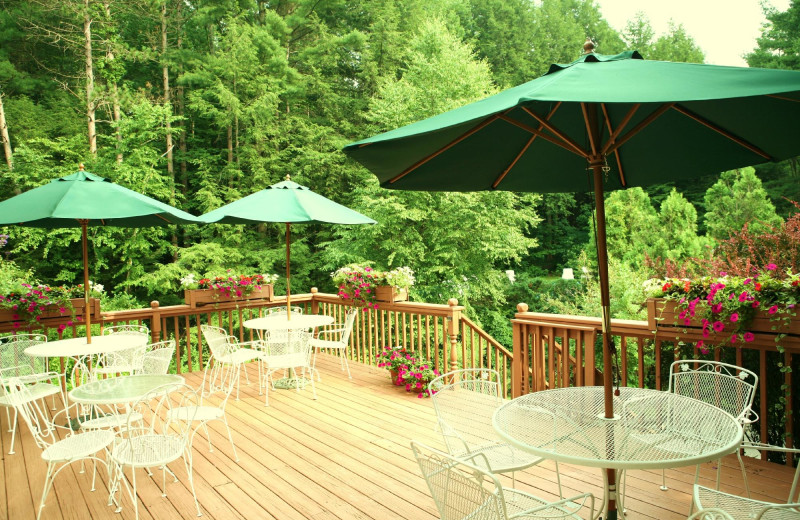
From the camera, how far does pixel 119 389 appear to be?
327 cm

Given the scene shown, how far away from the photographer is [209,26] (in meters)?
13.8

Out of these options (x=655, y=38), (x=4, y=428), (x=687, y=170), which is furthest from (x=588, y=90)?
(x=655, y=38)

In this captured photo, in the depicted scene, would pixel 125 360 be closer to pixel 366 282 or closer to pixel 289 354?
pixel 289 354

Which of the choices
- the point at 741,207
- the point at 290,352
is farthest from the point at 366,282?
the point at 741,207

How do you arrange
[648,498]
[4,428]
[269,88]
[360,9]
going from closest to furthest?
[648,498] → [4,428] → [269,88] → [360,9]

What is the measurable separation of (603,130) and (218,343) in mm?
4080

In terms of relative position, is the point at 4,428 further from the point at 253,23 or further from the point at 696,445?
the point at 253,23

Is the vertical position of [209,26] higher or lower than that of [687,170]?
higher

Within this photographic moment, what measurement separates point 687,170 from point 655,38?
2009 cm

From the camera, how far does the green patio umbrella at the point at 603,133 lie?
1.62 metres

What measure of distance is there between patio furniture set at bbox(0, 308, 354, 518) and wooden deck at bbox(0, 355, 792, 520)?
0.12 meters

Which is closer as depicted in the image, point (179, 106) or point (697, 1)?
point (179, 106)

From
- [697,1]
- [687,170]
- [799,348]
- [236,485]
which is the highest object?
[697,1]

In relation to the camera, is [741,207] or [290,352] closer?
[290,352]
